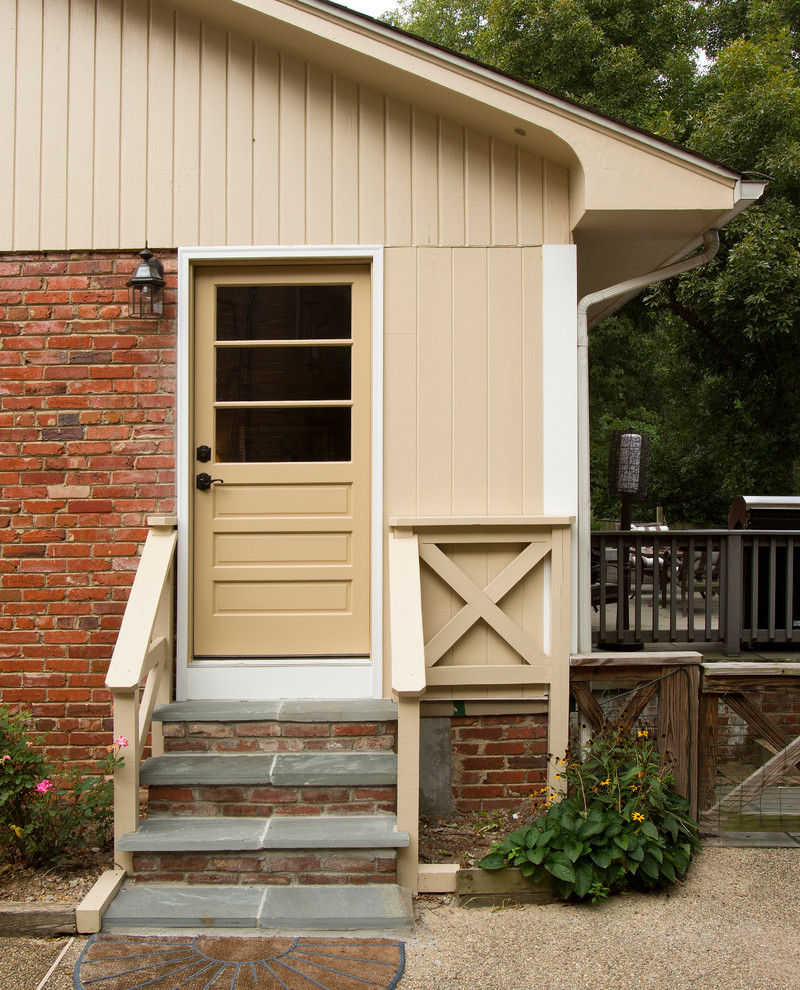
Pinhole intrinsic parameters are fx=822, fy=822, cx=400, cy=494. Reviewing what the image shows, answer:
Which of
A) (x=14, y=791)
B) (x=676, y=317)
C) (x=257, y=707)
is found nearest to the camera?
(x=14, y=791)

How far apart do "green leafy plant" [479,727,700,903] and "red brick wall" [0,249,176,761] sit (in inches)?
86.7

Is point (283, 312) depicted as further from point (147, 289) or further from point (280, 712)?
point (280, 712)

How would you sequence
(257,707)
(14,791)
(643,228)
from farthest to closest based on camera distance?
(643,228), (257,707), (14,791)

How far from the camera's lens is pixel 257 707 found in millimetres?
3980

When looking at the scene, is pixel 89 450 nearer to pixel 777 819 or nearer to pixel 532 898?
pixel 532 898

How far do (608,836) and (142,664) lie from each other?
2096mm

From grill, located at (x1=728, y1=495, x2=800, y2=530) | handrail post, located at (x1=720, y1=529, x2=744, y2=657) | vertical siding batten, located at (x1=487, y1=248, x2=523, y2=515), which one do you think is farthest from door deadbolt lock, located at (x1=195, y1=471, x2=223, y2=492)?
grill, located at (x1=728, y1=495, x2=800, y2=530)

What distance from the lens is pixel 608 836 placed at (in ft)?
11.5

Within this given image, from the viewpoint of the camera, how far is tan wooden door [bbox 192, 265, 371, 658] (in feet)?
13.8

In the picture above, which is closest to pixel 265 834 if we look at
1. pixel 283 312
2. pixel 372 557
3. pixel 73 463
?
pixel 372 557

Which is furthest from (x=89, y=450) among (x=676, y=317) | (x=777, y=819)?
(x=676, y=317)

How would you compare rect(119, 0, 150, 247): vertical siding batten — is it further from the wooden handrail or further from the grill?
the grill

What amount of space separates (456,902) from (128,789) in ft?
4.71

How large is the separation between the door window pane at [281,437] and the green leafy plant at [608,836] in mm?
1981
